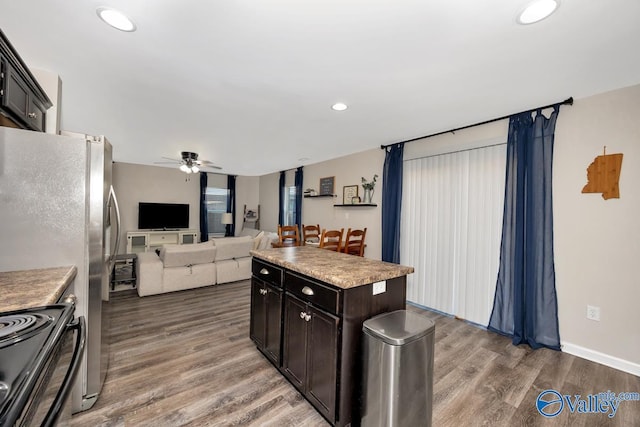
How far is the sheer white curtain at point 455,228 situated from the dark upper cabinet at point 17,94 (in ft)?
13.2

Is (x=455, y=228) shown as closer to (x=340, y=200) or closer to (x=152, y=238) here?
(x=340, y=200)

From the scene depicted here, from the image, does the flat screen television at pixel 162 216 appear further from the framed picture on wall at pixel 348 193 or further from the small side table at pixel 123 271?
the framed picture on wall at pixel 348 193

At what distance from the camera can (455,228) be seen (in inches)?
136

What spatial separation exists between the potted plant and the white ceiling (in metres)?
1.38

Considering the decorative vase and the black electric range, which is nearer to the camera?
the black electric range

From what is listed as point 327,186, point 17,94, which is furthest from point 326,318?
point 327,186

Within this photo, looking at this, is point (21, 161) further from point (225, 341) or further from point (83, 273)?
point (225, 341)

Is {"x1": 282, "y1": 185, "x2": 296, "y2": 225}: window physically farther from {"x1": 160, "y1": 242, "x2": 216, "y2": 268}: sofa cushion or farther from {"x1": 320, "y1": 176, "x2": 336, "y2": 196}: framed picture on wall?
{"x1": 160, "y1": 242, "x2": 216, "y2": 268}: sofa cushion

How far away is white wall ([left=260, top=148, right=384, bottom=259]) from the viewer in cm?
452

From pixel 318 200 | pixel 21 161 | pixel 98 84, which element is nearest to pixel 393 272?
pixel 21 161

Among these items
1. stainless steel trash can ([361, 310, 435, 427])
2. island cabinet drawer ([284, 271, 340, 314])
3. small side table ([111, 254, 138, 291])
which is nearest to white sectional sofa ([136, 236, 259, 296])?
small side table ([111, 254, 138, 291])

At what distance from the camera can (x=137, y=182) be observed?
6801 mm

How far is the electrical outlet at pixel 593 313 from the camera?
2406mm

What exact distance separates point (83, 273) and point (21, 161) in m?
0.72
